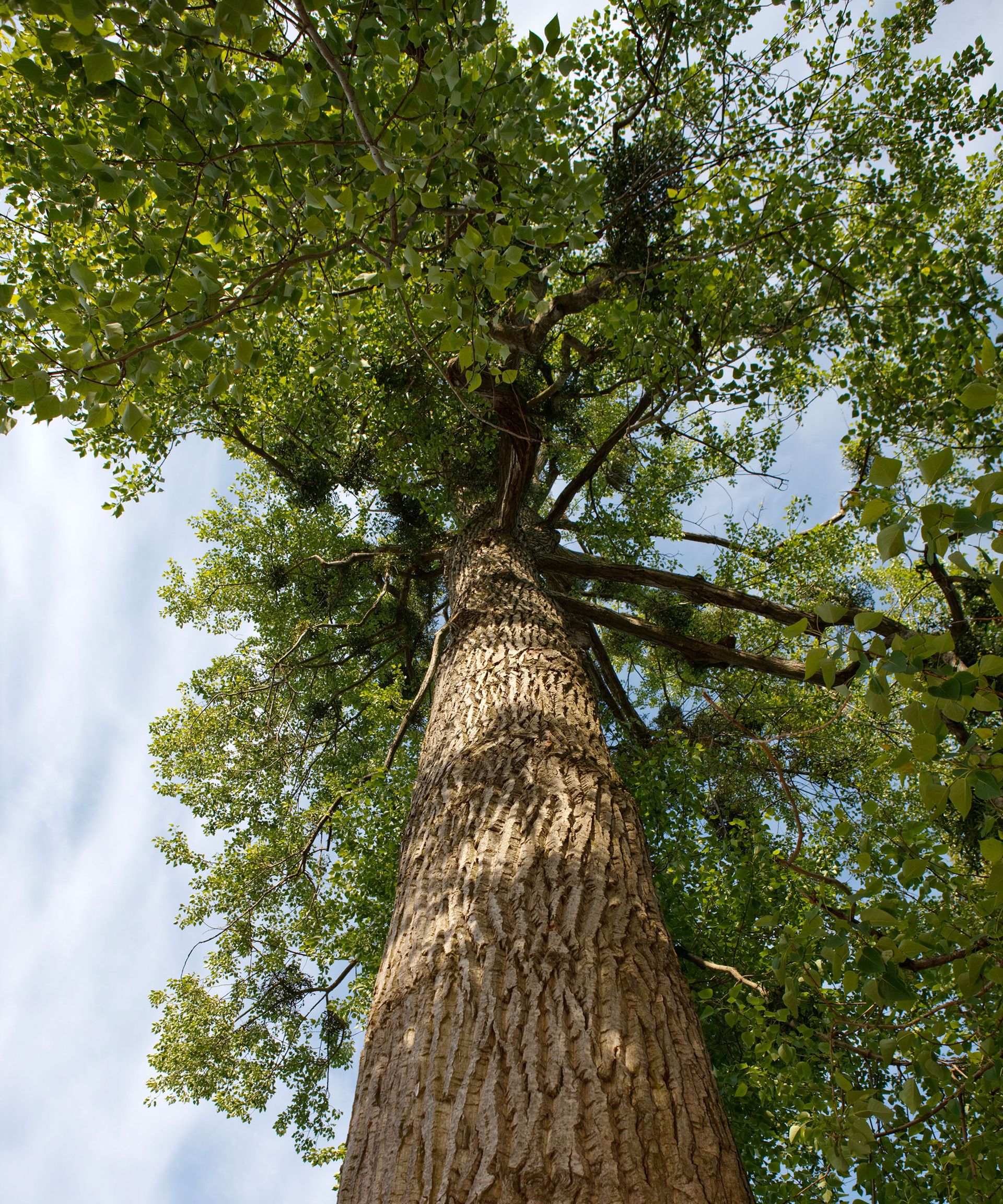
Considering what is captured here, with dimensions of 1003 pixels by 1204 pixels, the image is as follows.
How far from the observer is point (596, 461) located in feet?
20.4

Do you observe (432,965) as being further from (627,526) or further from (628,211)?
(627,526)

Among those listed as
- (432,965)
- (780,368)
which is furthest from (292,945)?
(780,368)

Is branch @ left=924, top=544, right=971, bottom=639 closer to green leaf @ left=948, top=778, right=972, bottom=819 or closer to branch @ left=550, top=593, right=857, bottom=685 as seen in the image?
branch @ left=550, top=593, right=857, bottom=685

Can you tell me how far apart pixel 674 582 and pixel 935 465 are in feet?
15.5

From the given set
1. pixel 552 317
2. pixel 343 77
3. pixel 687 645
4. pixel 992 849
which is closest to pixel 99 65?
pixel 343 77

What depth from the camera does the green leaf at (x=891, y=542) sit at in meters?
1.36

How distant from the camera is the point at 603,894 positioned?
2.11 m

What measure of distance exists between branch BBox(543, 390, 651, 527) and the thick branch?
1.91 ft

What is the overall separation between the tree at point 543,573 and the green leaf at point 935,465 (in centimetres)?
2

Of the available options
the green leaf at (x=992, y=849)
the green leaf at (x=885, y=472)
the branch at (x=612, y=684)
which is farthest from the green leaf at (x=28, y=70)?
the branch at (x=612, y=684)

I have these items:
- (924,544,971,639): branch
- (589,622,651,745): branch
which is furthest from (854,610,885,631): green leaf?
(589,622,651,745): branch

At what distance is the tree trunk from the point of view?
A: 1.42m

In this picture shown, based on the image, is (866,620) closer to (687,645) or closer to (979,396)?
(979,396)

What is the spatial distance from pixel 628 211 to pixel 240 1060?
9030 mm
